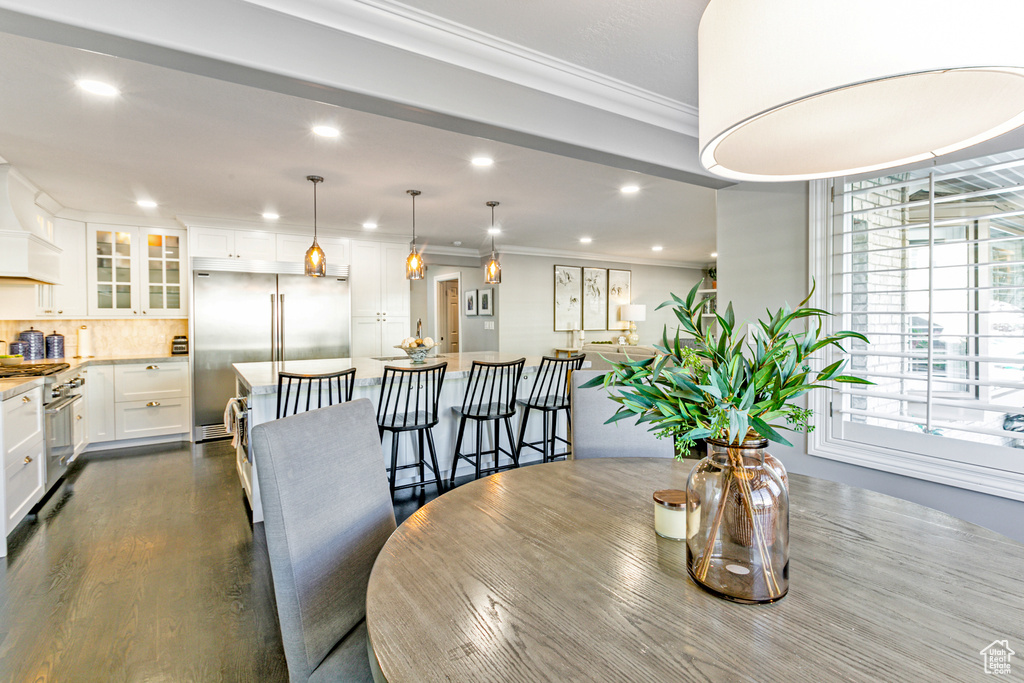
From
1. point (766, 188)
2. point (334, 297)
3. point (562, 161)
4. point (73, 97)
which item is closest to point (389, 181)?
point (562, 161)

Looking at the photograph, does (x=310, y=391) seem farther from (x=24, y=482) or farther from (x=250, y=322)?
(x=250, y=322)

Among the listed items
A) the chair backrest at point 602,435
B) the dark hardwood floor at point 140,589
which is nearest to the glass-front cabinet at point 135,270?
the dark hardwood floor at point 140,589

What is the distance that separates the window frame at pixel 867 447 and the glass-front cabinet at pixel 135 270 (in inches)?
221

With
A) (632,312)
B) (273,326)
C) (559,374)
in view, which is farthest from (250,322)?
(632,312)

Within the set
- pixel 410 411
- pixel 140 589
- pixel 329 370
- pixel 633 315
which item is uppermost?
pixel 633 315

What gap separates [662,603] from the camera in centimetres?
82

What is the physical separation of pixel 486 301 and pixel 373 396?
12.6 feet

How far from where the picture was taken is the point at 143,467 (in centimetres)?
398

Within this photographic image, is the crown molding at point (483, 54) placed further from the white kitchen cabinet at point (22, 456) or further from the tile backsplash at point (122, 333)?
the tile backsplash at point (122, 333)

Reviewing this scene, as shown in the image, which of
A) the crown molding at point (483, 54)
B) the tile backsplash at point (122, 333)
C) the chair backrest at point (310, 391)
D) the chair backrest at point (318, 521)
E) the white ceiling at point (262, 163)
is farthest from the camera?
the tile backsplash at point (122, 333)

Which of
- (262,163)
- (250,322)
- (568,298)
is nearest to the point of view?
(262,163)

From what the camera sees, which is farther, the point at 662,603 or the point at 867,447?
the point at 867,447

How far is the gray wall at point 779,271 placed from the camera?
82.9 inches

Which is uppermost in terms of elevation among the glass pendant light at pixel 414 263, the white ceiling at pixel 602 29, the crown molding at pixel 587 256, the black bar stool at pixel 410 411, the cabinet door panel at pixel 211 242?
the crown molding at pixel 587 256
